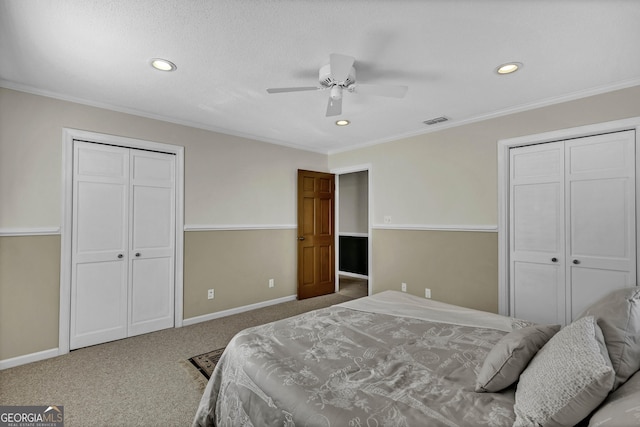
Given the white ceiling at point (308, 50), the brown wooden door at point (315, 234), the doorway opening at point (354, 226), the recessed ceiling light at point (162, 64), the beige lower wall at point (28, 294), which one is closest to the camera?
the white ceiling at point (308, 50)

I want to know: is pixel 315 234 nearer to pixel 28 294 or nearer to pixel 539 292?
pixel 539 292

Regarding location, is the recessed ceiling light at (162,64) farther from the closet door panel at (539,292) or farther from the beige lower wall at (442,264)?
the closet door panel at (539,292)

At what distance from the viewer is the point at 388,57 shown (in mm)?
2248

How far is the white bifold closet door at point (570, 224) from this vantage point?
271 centimetres

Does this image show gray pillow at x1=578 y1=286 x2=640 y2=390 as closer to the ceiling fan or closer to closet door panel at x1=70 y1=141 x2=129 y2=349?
the ceiling fan

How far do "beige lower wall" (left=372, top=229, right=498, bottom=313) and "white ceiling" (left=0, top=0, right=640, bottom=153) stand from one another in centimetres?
157

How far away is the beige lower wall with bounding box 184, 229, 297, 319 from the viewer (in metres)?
3.79

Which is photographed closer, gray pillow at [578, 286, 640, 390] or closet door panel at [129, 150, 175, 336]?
gray pillow at [578, 286, 640, 390]

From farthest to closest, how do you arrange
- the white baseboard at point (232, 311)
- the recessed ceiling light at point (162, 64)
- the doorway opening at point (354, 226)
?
the doorway opening at point (354, 226)
the white baseboard at point (232, 311)
the recessed ceiling light at point (162, 64)

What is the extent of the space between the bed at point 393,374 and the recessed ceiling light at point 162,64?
2104 millimetres

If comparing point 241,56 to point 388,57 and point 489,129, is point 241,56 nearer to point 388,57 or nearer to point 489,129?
point 388,57

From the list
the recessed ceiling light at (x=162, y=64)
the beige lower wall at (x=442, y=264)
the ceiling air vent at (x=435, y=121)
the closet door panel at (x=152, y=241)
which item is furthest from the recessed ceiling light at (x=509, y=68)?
the closet door panel at (x=152, y=241)

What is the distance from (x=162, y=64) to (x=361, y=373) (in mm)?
2576

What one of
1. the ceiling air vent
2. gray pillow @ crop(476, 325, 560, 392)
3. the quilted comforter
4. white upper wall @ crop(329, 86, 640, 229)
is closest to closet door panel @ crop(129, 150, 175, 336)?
the quilted comforter
